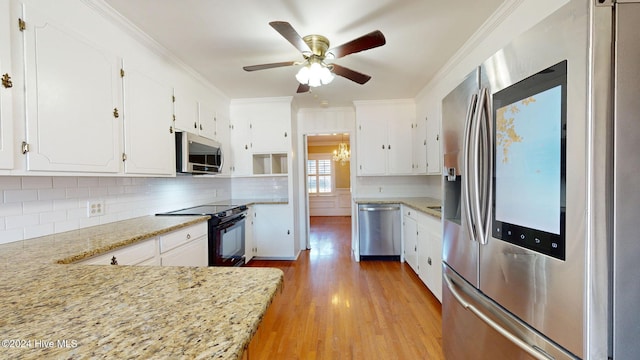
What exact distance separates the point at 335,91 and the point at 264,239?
7.63ft

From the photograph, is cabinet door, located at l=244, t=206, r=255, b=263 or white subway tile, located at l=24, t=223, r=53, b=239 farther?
cabinet door, located at l=244, t=206, r=255, b=263

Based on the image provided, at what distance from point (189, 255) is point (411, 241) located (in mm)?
2491

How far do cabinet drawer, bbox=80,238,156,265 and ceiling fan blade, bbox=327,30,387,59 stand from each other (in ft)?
6.13

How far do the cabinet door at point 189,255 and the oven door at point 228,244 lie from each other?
81mm

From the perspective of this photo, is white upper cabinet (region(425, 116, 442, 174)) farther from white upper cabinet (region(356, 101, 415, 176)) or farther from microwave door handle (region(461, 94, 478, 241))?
microwave door handle (region(461, 94, 478, 241))

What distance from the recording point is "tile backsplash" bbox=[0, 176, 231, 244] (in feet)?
4.79

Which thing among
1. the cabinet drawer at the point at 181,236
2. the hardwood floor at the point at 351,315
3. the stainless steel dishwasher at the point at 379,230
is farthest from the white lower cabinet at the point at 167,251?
the stainless steel dishwasher at the point at 379,230

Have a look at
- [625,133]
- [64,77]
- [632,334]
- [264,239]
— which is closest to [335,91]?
[264,239]

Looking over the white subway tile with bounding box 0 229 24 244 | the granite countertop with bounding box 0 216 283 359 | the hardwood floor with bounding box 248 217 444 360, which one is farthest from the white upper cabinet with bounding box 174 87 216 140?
the hardwood floor with bounding box 248 217 444 360

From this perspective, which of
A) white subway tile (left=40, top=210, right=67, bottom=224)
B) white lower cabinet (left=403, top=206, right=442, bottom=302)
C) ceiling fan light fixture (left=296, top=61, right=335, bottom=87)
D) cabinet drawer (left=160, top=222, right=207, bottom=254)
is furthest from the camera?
white lower cabinet (left=403, top=206, right=442, bottom=302)

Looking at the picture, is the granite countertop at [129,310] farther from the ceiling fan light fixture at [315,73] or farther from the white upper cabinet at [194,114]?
the white upper cabinet at [194,114]

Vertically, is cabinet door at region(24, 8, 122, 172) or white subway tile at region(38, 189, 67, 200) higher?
cabinet door at region(24, 8, 122, 172)

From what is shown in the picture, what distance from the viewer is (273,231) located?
12.3 feet

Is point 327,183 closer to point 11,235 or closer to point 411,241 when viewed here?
point 411,241
